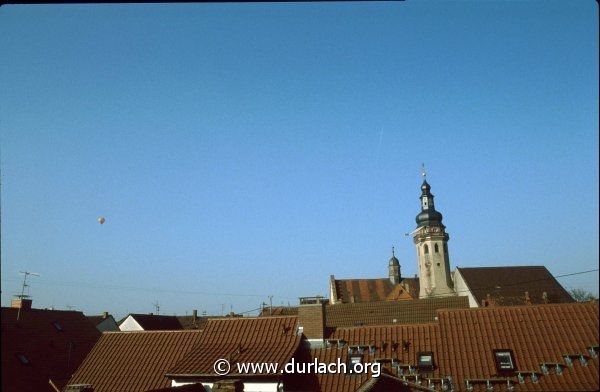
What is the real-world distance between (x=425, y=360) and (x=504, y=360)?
9.31 feet

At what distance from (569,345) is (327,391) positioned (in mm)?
8901

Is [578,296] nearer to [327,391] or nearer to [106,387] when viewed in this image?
[327,391]

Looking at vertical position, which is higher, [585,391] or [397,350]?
[397,350]

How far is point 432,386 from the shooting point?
1540 cm

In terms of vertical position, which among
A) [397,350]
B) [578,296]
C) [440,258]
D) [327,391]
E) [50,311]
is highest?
[440,258]

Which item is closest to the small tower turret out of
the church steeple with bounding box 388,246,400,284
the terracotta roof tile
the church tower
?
the church steeple with bounding box 388,246,400,284

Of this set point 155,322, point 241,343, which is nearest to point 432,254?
point 155,322

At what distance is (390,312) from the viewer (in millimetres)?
29328

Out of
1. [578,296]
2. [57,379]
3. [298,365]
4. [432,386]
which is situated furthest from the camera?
[578,296]

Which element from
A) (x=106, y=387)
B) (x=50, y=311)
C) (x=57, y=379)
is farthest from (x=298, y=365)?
(x=50, y=311)

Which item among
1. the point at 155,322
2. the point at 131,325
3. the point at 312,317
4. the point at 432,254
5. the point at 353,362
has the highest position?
the point at 432,254

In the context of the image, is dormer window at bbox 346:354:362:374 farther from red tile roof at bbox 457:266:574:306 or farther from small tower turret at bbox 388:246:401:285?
small tower turret at bbox 388:246:401:285

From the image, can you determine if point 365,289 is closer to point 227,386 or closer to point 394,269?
point 394,269

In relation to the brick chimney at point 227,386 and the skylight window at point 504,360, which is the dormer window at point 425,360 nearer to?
the skylight window at point 504,360
